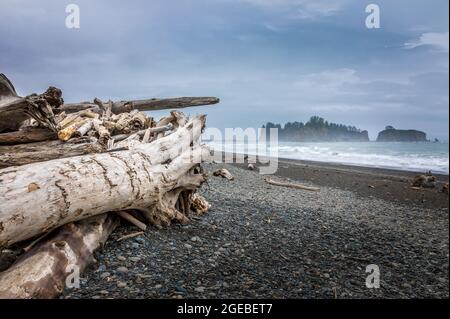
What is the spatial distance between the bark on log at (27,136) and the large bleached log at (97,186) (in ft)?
3.89

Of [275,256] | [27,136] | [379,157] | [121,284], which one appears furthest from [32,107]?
[379,157]

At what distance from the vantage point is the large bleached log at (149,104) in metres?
8.54

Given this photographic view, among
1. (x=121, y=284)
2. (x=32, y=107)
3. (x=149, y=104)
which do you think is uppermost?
(x=149, y=104)

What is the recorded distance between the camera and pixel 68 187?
12.9 ft

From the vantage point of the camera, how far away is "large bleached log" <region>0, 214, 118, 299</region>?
10.5ft

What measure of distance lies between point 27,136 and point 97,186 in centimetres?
176

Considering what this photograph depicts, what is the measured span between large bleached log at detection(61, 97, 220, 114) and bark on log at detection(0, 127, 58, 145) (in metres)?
3.70

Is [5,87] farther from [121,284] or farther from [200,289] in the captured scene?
[200,289]

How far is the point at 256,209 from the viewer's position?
8.06 meters

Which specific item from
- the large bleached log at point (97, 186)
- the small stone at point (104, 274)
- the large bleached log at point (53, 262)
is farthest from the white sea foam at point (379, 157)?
the small stone at point (104, 274)

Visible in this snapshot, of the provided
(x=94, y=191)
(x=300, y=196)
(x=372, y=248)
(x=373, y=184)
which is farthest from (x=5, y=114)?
(x=373, y=184)

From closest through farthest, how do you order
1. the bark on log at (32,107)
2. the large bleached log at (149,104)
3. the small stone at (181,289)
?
the small stone at (181,289), the bark on log at (32,107), the large bleached log at (149,104)

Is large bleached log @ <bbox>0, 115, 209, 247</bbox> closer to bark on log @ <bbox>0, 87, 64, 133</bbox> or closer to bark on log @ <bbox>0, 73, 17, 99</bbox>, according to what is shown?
bark on log @ <bbox>0, 87, 64, 133</bbox>

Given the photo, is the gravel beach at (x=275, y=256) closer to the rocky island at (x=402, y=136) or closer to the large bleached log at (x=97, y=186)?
the large bleached log at (x=97, y=186)
